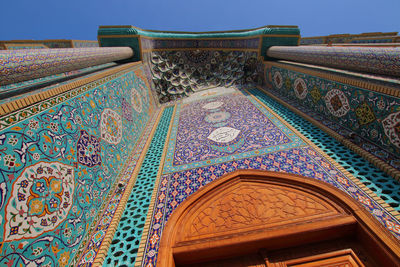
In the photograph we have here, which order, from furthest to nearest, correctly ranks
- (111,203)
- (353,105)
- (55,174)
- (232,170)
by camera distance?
(353,105), (232,170), (111,203), (55,174)

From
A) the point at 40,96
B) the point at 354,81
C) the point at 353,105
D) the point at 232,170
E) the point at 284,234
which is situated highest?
the point at 354,81

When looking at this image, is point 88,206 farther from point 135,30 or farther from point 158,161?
point 135,30

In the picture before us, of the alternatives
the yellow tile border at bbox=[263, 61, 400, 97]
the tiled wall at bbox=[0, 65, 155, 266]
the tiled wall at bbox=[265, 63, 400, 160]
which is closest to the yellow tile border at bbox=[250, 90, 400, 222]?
the tiled wall at bbox=[265, 63, 400, 160]

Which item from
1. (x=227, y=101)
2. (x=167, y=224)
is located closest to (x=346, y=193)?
(x=167, y=224)

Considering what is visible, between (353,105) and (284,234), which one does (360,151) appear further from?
(284,234)

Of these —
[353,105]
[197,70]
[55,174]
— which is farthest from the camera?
[197,70]

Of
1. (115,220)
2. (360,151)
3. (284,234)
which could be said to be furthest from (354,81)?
(115,220)

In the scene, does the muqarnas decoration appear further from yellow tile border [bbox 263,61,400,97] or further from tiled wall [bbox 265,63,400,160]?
yellow tile border [bbox 263,61,400,97]

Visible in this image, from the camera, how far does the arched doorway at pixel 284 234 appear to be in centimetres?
146

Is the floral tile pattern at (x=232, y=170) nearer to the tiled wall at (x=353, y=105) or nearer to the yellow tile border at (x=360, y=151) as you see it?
the yellow tile border at (x=360, y=151)

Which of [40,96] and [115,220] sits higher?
[40,96]

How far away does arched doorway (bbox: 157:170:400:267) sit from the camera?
4.78 feet

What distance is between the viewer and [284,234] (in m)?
1.52

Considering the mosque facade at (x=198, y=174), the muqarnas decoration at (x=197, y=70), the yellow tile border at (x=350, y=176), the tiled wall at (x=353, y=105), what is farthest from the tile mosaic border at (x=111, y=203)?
the tiled wall at (x=353, y=105)
